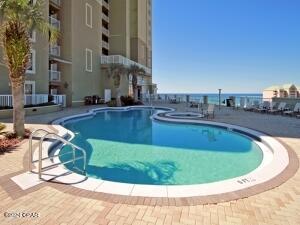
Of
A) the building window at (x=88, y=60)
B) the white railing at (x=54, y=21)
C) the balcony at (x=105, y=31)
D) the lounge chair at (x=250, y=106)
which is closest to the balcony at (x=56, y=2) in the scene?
the white railing at (x=54, y=21)

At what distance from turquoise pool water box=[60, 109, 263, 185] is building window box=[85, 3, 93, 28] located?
17.6 metres

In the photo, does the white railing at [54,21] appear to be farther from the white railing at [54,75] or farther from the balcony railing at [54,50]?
the white railing at [54,75]

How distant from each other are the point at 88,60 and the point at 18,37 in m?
19.2

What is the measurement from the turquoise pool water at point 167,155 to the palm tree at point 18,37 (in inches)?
91.5

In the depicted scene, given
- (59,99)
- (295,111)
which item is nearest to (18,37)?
(59,99)

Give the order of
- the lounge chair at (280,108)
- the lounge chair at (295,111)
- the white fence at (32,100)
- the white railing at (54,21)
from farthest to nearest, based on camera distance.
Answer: the white railing at (54,21), the lounge chair at (280,108), the lounge chair at (295,111), the white fence at (32,100)

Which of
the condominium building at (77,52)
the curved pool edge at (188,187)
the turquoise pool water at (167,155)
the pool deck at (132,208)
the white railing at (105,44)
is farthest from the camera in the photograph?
the white railing at (105,44)

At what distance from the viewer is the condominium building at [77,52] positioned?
757 inches

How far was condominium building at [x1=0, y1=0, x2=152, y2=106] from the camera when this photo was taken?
19219 millimetres

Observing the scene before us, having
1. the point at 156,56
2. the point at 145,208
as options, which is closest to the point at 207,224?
the point at 145,208

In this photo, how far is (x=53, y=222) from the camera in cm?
338

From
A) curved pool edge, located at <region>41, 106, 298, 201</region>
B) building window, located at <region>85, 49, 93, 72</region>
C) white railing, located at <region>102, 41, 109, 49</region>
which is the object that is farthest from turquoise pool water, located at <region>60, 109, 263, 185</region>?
white railing, located at <region>102, 41, 109, 49</region>

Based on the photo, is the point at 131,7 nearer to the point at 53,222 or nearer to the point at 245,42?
the point at 245,42

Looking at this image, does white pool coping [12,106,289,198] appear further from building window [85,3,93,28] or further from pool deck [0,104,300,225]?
building window [85,3,93,28]
